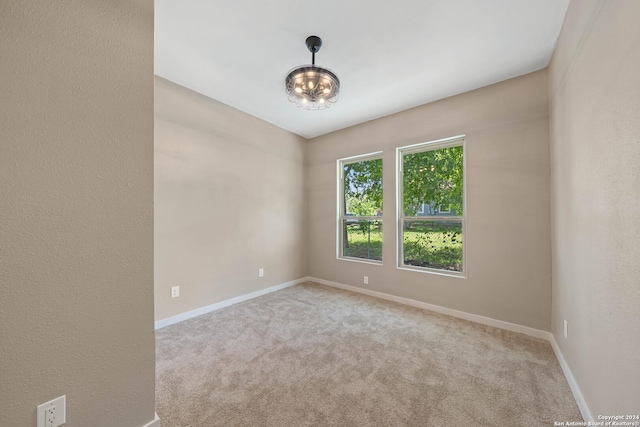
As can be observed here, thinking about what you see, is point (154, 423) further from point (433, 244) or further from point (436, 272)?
point (433, 244)

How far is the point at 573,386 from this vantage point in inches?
67.9

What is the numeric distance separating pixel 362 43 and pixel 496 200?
2.16m

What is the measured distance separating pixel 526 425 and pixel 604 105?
1814 millimetres

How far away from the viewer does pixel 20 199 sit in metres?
0.98

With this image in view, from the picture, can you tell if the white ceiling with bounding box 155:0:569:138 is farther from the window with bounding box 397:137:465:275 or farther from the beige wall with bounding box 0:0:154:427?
the beige wall with bounding box 0:0:154:427

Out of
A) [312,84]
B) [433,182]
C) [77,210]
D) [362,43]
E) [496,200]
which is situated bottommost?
[77,210]

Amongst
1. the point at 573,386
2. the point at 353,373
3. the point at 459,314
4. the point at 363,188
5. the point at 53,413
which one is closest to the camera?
the point at 53,413

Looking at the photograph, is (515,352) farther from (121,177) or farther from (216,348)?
(121,177)

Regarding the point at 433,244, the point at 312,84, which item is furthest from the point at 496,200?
the point at 312,84

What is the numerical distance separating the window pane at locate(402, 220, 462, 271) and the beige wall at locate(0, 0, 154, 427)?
3.10 metres

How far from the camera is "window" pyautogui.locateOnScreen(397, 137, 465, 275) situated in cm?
317

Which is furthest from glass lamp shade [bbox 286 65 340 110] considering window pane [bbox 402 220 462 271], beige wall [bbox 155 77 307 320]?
window pane [bbox 402 220 462 271]

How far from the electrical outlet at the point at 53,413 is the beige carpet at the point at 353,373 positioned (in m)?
0.58

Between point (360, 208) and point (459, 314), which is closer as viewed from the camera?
point (459, 314)
